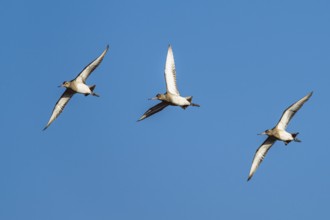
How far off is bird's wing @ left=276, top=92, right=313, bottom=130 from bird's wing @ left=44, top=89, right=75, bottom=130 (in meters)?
22.4

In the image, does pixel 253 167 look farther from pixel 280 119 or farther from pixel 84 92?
pixel 84 92

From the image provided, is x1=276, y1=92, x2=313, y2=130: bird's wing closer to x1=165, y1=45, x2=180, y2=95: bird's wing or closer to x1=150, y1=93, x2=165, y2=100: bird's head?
x1=165, y1=45, x2=180, y2=95: bird's wing

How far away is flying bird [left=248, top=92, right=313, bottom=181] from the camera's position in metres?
93.6

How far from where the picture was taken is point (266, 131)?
9669 cm

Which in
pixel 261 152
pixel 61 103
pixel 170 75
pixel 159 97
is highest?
pixel 170 75

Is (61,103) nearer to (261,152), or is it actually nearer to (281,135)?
(261,152)

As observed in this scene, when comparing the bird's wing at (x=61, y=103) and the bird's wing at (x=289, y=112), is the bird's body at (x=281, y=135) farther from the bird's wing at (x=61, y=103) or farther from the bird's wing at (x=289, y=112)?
the bird's wing at (x=61, y=103)

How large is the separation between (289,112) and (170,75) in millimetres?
12745

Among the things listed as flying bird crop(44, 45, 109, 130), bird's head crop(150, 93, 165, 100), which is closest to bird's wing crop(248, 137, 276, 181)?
bird's head crop(150, 93, 165, 100)

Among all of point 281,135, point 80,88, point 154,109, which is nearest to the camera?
point 281,135

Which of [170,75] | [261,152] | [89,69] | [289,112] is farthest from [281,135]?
[89,69]

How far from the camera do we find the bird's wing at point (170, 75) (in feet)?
313

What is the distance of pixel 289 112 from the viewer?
9425 cm

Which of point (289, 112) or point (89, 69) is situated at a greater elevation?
point (89, 69)
